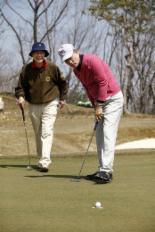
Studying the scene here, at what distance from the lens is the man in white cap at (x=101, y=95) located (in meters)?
7.45

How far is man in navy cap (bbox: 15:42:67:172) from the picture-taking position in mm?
9305

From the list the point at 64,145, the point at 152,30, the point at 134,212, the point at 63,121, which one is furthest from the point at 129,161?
the point at 152,30

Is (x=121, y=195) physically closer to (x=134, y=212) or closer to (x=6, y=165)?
(x=134, y=212)

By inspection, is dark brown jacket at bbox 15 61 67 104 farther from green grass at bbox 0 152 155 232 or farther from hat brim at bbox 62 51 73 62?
hat brim at bbox 62 51 73 62

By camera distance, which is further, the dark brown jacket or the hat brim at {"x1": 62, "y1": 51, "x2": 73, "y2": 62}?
the dark brown jacket

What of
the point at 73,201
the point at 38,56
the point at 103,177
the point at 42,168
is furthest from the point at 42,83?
the point at 73,201

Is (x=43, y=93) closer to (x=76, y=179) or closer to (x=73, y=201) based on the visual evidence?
(x=76, y=179)

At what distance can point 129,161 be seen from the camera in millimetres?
10367

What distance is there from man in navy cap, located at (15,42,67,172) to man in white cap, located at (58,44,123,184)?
1.65m

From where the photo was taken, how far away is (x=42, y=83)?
9.32m

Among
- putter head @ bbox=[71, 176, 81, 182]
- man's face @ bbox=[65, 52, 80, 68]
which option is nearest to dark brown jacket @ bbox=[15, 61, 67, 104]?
putter head @ bbox=[71, 176, 81, 182]

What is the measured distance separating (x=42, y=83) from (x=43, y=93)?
141 mm

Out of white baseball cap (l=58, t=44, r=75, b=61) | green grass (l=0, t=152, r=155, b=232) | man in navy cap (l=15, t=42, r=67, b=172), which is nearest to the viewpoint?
green grass (l=0, t=152, r=155, b=232)

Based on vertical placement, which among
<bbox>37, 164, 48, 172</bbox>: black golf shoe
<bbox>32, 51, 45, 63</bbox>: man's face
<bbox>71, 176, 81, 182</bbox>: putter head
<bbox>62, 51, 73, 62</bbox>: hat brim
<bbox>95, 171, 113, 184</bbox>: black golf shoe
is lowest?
<bbox>37, 164, 48, 172</bbox>: black golf shoe
